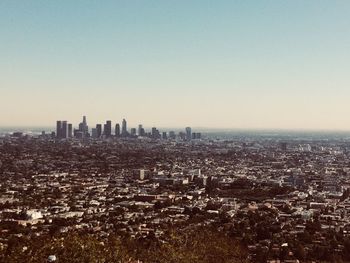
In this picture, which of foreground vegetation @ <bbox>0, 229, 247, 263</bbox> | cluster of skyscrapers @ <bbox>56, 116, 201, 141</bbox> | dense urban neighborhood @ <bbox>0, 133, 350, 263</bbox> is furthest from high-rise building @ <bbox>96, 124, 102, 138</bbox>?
foreground vegetation @ <bbox>0, 229, 247, 263</bbox>

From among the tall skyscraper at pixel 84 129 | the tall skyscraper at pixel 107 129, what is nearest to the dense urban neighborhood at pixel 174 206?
the tall skyscraper at pixel 84 129

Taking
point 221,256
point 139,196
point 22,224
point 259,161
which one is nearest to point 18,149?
point 259,161

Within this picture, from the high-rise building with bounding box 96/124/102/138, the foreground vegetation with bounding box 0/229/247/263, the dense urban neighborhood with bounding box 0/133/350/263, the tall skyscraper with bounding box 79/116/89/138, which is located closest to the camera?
the foreground vegetation with bounding box 0/229/247/263

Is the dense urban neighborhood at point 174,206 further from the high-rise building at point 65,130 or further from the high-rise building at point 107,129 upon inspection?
the high-rise building at point 107,129

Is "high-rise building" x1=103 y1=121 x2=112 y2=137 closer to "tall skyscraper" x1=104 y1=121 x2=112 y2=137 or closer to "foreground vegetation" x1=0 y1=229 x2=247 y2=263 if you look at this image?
"tall skyscraper" x1=104 y1=121 x2=112 y2=137

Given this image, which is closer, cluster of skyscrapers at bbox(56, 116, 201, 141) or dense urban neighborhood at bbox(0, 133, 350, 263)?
dense urban neighborhood at bbox(0, 133, 350, 263)

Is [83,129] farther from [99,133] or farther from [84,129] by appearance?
[99,133]

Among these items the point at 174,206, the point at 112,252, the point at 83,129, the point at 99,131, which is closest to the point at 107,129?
the point at 99,131

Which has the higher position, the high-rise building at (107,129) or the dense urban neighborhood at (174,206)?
the high-rise building at (107,129)
